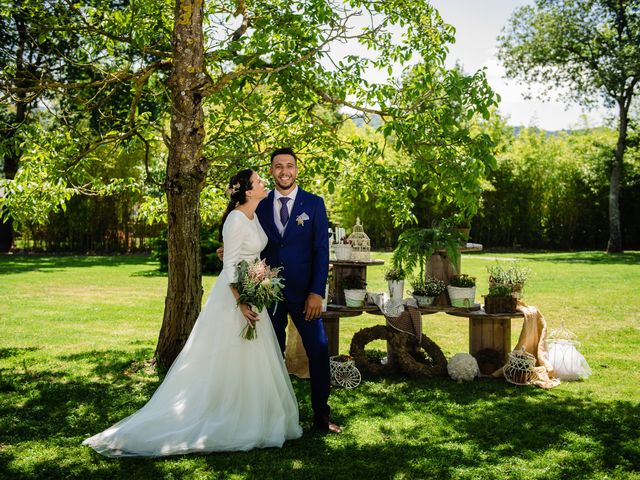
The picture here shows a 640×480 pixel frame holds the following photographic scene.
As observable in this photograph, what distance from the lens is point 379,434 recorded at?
462cm

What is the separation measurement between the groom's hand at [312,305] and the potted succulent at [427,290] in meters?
2.00

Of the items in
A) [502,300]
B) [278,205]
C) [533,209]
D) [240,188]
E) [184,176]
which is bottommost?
[502,300]

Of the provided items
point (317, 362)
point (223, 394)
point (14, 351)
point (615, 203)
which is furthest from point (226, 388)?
point (615, 203)

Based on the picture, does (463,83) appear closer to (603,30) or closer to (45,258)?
(45,258)

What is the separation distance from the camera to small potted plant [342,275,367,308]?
6.27 metres

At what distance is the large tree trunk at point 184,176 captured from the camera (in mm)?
5895

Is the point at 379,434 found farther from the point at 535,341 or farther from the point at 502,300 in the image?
the point at 535,341

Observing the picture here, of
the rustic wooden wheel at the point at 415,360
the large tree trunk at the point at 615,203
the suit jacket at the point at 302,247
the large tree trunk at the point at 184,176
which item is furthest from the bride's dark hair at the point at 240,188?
the large tree trunk at the point at 615,203

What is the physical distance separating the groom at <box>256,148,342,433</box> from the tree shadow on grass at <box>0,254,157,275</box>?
13601 mm

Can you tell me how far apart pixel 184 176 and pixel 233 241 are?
65.4 inches

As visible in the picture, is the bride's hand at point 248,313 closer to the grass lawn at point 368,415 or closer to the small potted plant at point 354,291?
the grass lawn at point 368,415

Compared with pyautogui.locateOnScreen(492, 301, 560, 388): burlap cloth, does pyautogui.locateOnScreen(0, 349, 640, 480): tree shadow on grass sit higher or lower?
lower

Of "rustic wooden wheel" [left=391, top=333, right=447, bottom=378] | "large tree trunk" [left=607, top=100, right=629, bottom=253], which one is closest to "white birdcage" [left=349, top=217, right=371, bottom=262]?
"rustic wooden wheel" [left=391, top=333, right=447, bottom=378]

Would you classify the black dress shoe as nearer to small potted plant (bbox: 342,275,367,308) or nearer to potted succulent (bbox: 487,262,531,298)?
small potted plant (bbox: 342,275,367,308)
